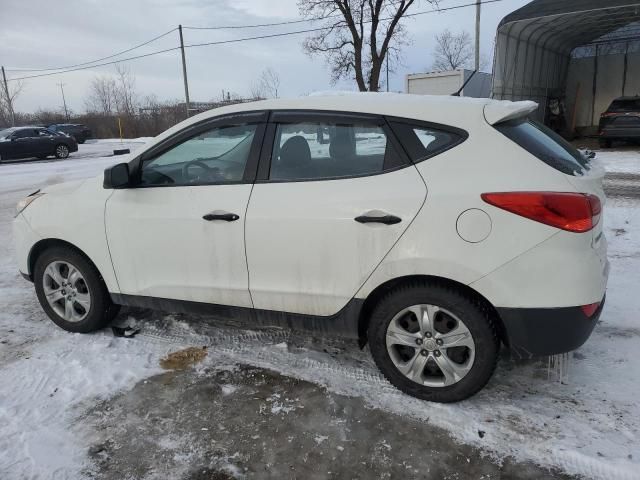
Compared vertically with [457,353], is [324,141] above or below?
above

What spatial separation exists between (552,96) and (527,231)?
23086mm

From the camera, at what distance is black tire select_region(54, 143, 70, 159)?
2256 cm

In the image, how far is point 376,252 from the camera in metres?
2.87

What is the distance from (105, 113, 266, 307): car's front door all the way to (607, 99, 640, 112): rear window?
16322mm

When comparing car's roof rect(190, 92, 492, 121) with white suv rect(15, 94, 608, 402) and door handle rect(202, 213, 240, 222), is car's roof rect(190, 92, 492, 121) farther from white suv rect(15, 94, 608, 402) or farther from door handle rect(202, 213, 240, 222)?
door handle rect(202, 213, 240, 222)

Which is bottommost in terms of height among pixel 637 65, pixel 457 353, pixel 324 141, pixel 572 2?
pixel 457 353

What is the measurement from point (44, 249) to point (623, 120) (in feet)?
55.8

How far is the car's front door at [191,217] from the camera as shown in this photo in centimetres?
328

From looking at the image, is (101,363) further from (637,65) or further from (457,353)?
(637,65)

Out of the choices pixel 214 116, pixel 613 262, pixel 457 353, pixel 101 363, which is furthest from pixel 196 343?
pixel 613 262

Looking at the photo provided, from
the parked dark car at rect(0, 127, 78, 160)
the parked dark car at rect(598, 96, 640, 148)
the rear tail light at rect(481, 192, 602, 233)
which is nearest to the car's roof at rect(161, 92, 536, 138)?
the rear tail light at rect(481, 192, 602, 233)

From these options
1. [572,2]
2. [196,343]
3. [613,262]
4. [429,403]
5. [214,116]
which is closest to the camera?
[429,403]

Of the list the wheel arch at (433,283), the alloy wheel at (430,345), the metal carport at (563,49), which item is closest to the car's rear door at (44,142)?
the metal carport at (563,49)

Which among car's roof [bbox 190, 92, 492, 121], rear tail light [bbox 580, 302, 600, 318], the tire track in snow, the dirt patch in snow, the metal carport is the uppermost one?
the metal carport
